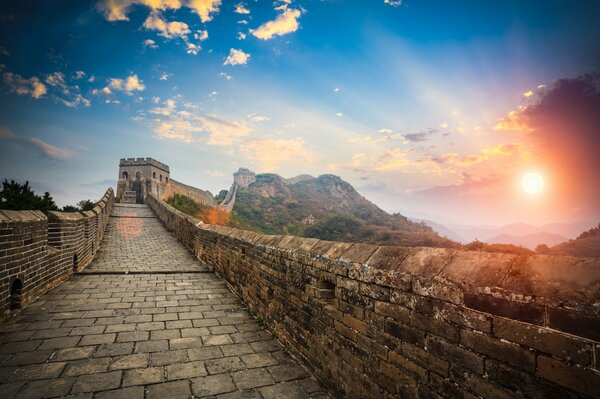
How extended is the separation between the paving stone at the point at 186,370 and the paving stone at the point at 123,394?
1.12 feet

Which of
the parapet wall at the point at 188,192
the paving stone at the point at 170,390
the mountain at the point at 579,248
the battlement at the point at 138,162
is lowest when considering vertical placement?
the paving stone at the point at 170,390

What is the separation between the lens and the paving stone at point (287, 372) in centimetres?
338

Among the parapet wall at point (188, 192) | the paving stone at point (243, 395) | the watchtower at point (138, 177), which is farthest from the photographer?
the parapet wall at point (188, 192)

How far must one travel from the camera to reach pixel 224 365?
3.51m

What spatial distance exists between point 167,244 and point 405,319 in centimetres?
1242

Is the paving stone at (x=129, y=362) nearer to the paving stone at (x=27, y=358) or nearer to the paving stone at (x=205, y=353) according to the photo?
the paving stone at (x=205, y=353)

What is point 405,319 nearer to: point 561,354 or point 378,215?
point 561,354

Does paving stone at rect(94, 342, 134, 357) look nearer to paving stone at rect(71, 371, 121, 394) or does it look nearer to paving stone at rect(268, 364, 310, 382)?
paving stone at rect(71, 371, 121, 394)

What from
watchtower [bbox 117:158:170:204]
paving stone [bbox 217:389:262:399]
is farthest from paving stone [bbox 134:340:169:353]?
watchtower [bbox 117:158:170:204]

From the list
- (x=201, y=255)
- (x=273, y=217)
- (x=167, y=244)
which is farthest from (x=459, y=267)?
(x=273, y=217)

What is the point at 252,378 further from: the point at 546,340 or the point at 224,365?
the point at 546,340

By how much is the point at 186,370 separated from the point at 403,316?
2.53m

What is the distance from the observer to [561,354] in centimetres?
142

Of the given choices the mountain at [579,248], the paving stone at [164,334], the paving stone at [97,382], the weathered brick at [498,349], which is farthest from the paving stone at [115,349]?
the mountain at [579,248]
